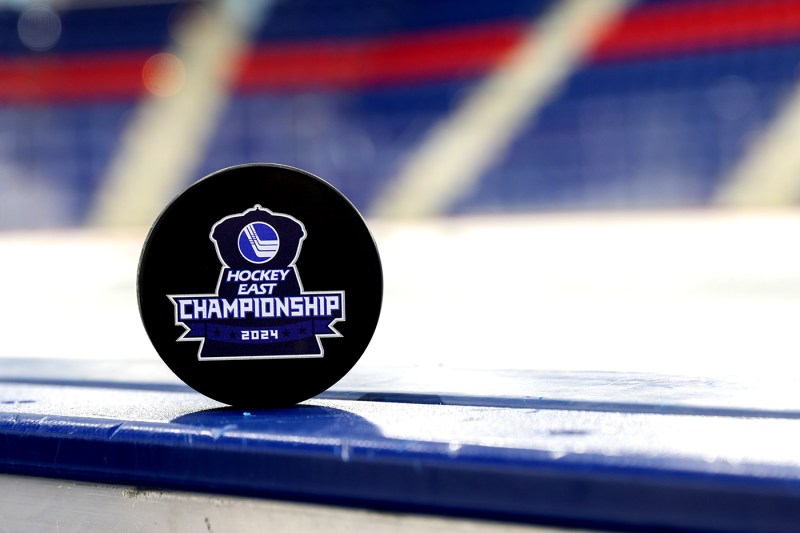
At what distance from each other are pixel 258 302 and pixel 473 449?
19 cm

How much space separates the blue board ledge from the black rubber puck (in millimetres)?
33

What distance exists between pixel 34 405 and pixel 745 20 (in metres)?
9.78

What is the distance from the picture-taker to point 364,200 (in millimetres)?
10016

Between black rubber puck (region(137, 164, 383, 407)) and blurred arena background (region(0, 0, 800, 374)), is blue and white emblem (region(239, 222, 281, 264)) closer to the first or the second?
black rubber puck (region(137, 164, 383, 407))

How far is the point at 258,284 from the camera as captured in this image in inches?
21.1

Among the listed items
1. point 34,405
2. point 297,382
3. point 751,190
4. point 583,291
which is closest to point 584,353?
point 297,382

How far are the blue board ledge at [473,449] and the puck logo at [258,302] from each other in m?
0.05

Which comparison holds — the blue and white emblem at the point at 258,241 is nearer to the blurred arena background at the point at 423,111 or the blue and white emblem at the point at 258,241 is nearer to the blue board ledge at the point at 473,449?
the blue board ledge at the point at 473,449

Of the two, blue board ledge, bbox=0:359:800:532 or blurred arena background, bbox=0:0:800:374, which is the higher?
blurred arena background, bbox=0:0:800:374

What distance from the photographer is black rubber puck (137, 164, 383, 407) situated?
0.53 metres

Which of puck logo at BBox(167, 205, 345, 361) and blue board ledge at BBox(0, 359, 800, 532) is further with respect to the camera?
puck logo at BBox(167, 205, 345, 361)

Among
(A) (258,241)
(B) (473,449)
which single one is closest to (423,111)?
(A) (258,241)

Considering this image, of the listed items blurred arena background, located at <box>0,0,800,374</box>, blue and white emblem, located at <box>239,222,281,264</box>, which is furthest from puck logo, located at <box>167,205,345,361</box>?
blurred arena background, located at <box>0,0,800,374</box>

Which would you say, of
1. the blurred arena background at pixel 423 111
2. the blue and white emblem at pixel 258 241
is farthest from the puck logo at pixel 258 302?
the blurred arena background at pixel 423 111
